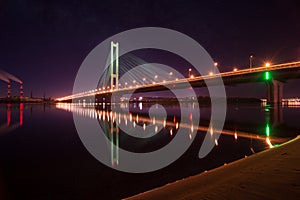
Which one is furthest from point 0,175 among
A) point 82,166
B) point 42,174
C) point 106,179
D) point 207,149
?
point 207,149

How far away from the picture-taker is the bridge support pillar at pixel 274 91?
134 ft

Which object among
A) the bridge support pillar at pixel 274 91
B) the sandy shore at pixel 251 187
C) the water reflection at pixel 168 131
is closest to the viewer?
the sandy shore at pixel 251 187

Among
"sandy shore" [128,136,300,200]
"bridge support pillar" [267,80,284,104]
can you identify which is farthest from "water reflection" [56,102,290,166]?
"bridge support pillar" [267,80,284,104]

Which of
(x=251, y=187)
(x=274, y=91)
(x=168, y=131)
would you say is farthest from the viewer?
(x=274, y=91)

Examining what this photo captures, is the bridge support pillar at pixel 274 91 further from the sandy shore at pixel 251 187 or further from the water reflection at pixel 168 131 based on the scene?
the sandy shore at pixel 251 187

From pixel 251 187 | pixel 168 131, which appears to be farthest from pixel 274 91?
pixel 251 187

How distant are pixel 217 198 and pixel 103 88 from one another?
60.4m

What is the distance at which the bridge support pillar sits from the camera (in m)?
40.8

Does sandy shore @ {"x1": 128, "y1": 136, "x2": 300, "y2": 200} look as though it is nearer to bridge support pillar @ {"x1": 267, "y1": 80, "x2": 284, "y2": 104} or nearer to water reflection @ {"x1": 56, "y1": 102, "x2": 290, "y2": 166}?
water reflection @ {"x1": 56, "y1": 102, "x2": 290, "y2": 166}

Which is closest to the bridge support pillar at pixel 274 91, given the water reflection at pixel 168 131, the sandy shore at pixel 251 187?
the water reflection at pixel 168 131

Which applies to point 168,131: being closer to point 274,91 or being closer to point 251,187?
point 251,187

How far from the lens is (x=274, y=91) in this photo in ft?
135

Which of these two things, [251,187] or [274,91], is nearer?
[251,187]

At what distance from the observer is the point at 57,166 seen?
5.85m
